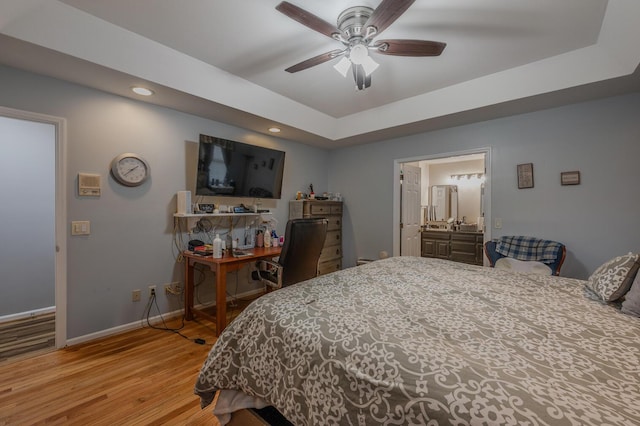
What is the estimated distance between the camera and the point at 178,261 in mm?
3074

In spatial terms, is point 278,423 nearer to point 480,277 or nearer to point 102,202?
point 480,277

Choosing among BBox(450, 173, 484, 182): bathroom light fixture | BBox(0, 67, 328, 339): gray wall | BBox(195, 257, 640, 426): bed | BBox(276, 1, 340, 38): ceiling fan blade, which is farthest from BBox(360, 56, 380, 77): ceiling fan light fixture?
BBox(450, 173, 484, 182): bathroom light fixture

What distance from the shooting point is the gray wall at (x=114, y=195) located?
93.6 inches

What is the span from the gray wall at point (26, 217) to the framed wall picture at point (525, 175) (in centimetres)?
516

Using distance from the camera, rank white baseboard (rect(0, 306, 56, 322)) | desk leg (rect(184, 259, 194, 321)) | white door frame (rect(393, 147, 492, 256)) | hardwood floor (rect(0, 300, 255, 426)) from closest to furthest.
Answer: hardwood floor (rect(0, 300, 255, 426))
white baseboard (rect(0, 306, 56, 322))
desk leg (rect(184, 259, 194, 321))
white door frame (rect(393, 147, 492, 256))

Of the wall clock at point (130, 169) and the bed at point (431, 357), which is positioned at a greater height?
the wall clock at point (130, 169)

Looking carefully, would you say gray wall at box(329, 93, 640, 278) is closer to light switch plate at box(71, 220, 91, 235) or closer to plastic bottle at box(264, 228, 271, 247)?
plastic bottle at box(264, 228, 271, 247)

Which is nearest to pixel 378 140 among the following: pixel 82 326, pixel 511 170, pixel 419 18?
pixel 511 170

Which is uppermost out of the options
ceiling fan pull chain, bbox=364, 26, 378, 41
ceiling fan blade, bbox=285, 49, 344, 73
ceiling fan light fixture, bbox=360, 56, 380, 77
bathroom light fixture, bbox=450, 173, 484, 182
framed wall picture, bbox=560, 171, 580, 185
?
ceiling fan pull chain, bbox=364, 26, 378, 41

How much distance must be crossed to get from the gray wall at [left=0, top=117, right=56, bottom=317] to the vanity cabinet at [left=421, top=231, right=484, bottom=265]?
5.52 meters

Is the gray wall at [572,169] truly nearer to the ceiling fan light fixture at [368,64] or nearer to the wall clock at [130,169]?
the ceiling fan light fixture at [368,64]

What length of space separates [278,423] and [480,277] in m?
1.57

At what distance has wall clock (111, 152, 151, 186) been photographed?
8.51 feet

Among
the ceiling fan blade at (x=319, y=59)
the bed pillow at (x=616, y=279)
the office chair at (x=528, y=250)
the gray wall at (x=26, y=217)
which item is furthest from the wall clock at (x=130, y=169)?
the office chair at (x=528, y=250)
